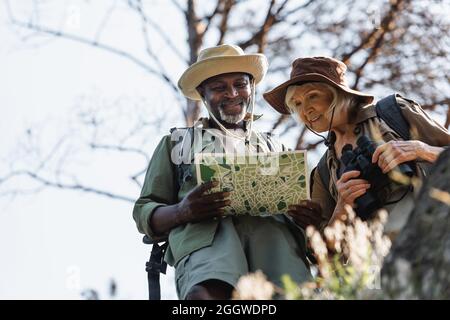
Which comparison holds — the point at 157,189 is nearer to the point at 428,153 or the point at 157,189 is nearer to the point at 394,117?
the point at 394,117

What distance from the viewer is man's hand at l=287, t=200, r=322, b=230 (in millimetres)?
6574

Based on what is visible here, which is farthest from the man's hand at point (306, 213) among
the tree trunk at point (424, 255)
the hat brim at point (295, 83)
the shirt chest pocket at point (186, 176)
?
the tree trunk at point (424, 255)

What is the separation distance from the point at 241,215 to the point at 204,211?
1.01 feet

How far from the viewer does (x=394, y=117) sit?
6.73 m

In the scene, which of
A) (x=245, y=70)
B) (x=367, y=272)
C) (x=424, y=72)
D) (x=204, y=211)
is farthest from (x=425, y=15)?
(x=367, y=272)

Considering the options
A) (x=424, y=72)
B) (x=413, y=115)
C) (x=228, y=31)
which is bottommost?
(x=413, y=115)

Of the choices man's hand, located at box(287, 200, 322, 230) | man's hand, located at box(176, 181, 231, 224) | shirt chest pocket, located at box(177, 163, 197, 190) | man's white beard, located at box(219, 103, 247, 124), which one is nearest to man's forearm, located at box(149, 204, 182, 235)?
man's hand, located at box(176, 181, 231, 224)

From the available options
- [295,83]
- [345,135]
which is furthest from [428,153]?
[295,83]

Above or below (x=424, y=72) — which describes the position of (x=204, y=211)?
below

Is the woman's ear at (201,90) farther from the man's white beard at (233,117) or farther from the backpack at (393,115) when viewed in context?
the backpack at (393,115)
